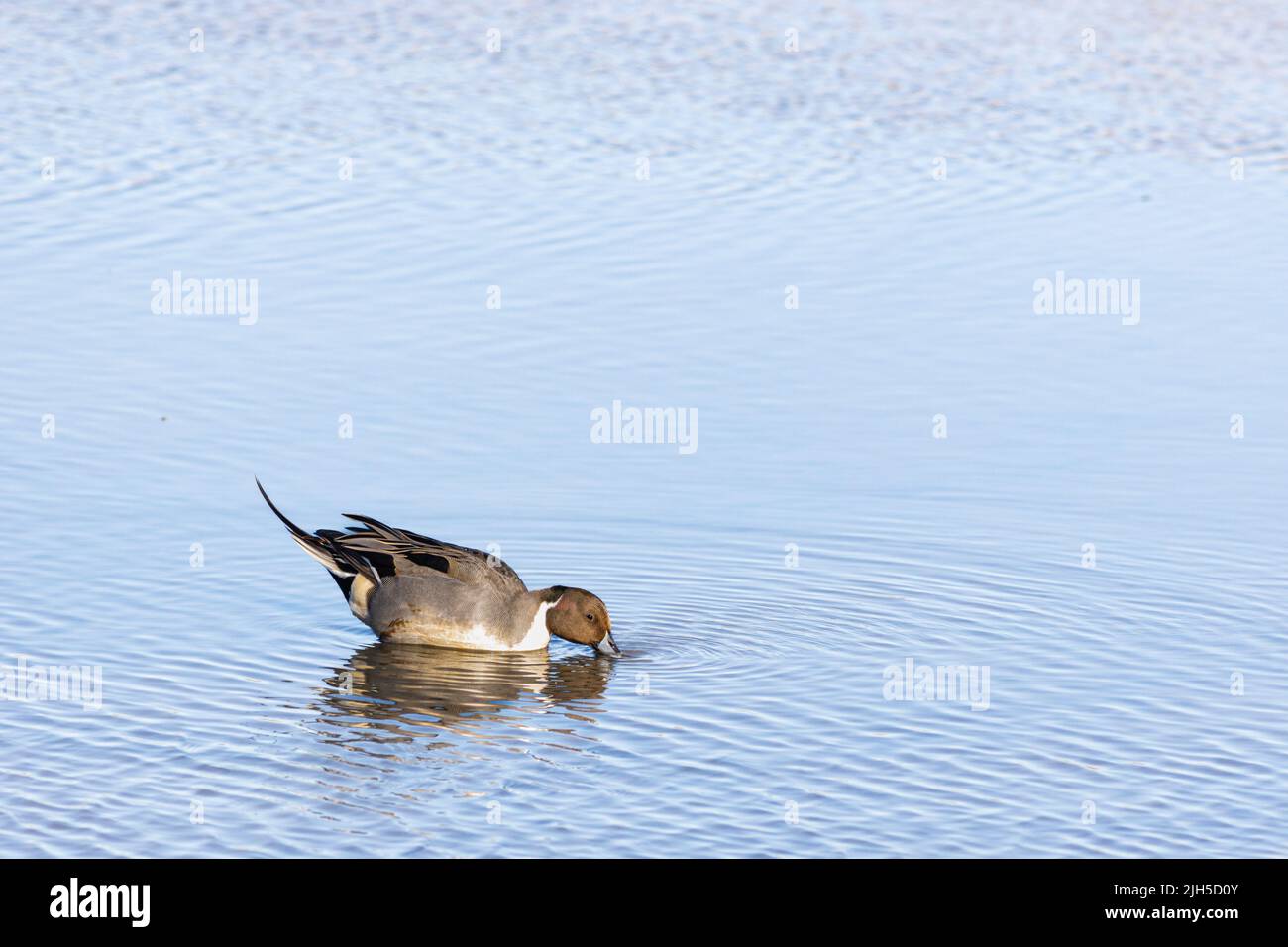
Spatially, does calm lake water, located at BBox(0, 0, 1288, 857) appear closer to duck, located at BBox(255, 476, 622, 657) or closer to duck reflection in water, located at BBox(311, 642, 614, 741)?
duck reflection in water, located at BBox(311, 642, 614, 741)

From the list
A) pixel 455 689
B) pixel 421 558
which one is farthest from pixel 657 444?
pixel 455 689

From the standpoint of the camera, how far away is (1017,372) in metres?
17.2

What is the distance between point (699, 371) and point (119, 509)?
192 inches

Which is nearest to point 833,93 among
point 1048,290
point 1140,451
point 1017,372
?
point 1048,290

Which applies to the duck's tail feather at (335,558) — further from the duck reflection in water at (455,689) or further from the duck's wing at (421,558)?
the duck reflection in water at (455,689)

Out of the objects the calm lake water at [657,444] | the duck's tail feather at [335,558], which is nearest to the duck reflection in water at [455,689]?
the calm lake water at [657,444]

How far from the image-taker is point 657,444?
51.2 feet

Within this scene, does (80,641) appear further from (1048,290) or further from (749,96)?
(749,96)

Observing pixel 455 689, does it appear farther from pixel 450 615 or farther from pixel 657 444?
pixel 657 444

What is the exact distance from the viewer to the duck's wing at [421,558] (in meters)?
12.2

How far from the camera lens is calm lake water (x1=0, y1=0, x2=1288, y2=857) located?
9.96 m

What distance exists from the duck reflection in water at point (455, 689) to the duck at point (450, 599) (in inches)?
4.2

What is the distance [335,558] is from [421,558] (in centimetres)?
52

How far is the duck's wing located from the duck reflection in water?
1.46ft
